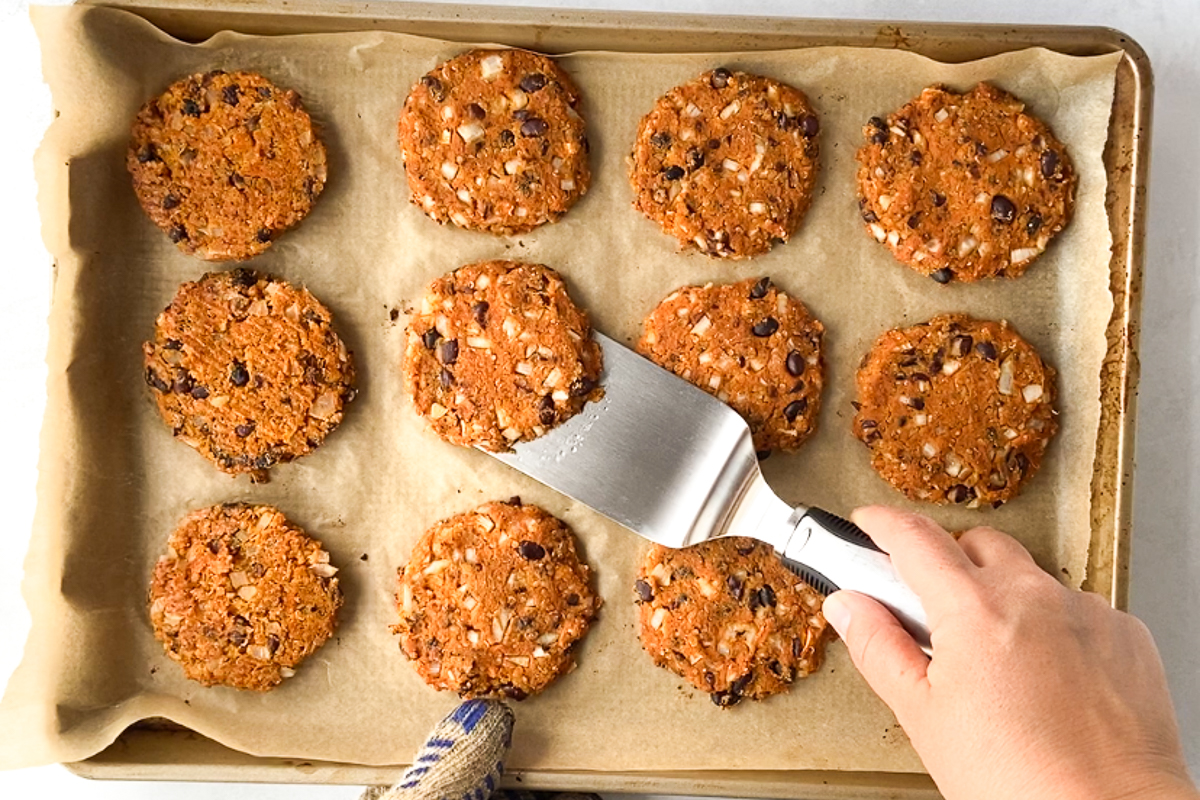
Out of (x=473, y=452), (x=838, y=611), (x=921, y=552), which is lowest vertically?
(x=473, y=452)

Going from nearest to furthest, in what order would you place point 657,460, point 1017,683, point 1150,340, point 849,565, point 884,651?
1. point 1017,683
2. point 884,651
3. point 849,565
4. point 657,460
5. point 1150,340

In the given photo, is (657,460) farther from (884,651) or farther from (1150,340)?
(1150,340)

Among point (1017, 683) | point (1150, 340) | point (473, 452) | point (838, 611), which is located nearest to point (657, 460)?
point (473, 452)

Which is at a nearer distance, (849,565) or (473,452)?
(849,565)

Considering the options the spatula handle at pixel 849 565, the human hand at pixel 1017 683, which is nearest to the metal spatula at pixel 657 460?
the spatula handle at pixel 849 565

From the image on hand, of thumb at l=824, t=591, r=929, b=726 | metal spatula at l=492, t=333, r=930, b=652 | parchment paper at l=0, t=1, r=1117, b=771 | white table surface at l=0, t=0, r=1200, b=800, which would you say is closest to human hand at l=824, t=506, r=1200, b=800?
thumb at l=824, t=591, r=929, b=726

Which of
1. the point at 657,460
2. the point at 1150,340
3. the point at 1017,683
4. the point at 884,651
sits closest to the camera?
the point at 1017,683

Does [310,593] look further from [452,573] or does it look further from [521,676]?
[521,676]
